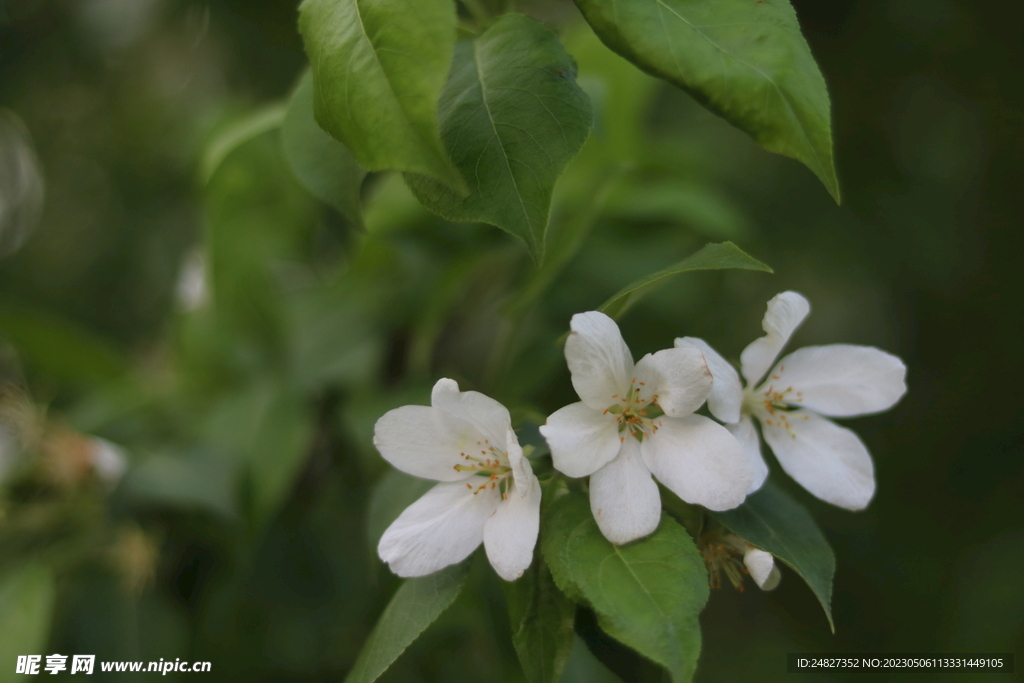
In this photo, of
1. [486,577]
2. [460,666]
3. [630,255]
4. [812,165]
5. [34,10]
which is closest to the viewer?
[812,165]

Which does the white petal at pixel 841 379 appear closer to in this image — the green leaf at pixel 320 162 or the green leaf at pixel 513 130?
the green leaf at pixel 513 130

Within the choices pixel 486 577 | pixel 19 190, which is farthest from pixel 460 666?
pixel 19 190

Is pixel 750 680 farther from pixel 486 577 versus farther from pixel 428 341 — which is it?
pixel 428 341

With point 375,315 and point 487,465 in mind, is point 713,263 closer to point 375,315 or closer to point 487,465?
point 487,465

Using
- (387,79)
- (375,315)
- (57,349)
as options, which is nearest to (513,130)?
(387,79)

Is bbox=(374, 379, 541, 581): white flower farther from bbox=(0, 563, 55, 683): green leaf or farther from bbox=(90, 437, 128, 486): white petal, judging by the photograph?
bbox=(90, 437, 128, 486): white petal

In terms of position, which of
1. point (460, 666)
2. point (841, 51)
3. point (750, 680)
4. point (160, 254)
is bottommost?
point (750, 680)
